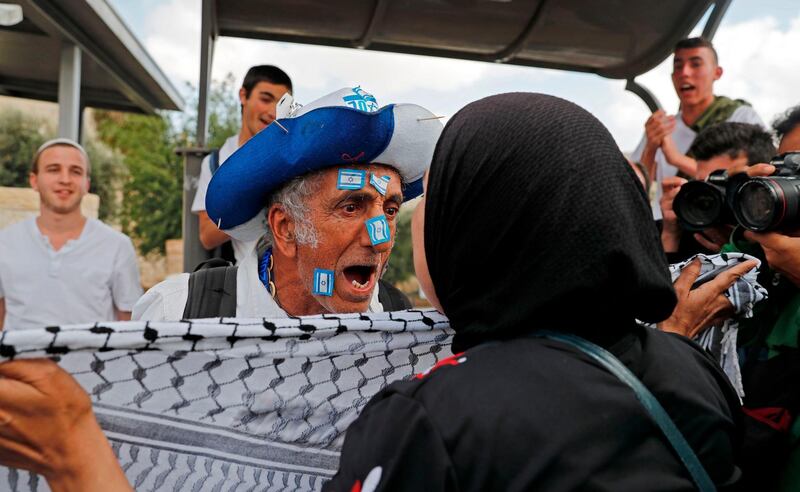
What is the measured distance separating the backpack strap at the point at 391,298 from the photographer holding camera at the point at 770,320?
96 cm

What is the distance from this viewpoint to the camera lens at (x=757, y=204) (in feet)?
6.45

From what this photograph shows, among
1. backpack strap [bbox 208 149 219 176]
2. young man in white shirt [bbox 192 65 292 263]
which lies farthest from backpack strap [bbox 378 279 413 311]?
backpack strap [bbox 208 149 219 176]

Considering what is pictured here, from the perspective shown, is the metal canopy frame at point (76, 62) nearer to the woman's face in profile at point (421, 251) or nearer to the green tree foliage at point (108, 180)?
the woman's face in profile at point (421, 251)

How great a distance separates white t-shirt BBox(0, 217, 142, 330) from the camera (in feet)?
13.2

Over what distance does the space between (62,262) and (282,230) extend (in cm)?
249

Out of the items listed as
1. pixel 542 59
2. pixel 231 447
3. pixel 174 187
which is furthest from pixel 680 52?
pixel 174 187

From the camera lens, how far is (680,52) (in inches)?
171

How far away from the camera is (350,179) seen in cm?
217

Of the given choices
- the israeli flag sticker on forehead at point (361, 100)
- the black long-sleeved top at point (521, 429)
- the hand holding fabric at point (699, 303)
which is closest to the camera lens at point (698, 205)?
the hand holding fabric at point (699, 303)

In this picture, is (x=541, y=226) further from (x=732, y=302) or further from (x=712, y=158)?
(x=712, y=158)

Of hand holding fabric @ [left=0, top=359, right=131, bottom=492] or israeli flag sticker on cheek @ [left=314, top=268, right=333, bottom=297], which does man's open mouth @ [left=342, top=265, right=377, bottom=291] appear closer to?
israeli flag sticker on cheek @ [left=314, top=268, right=333, bottom=297]

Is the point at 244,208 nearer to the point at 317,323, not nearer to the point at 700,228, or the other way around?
the point at 317,323

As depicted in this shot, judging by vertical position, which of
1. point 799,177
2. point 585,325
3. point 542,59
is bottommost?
point 585,325

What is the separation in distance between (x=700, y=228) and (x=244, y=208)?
1467mm
